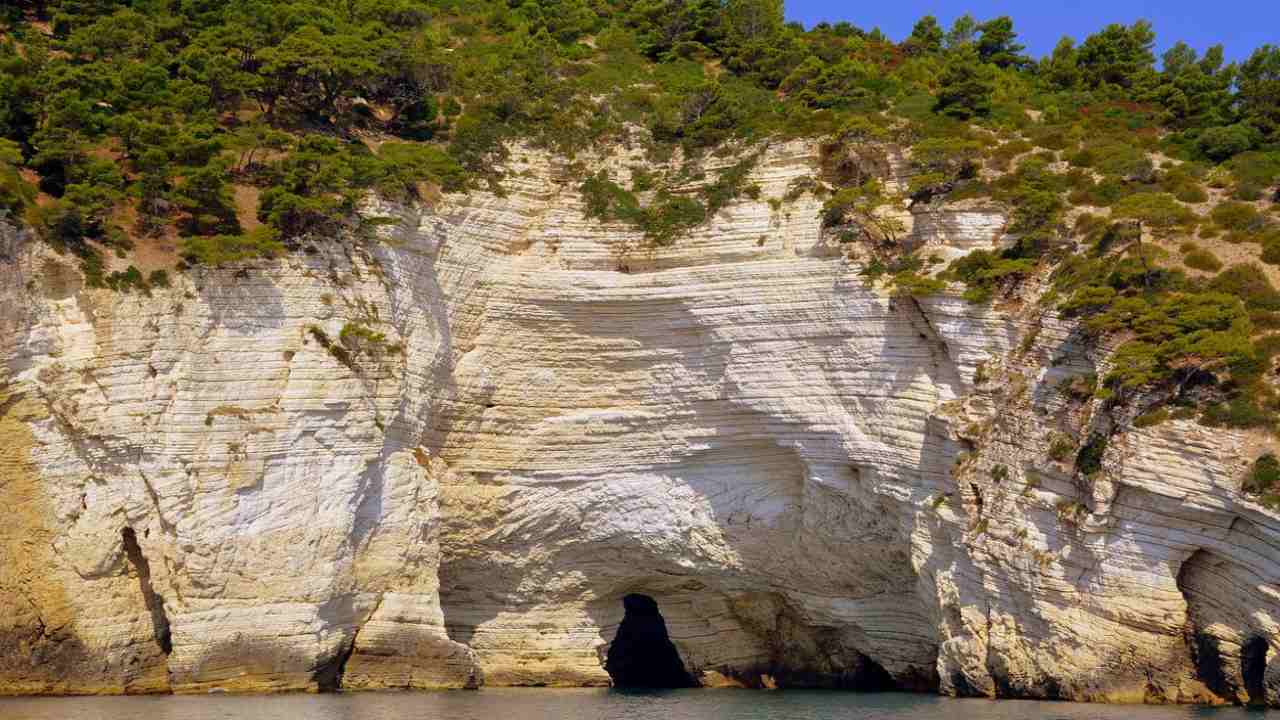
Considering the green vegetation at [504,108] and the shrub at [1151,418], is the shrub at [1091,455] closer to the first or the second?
the shrub at [1151,418]

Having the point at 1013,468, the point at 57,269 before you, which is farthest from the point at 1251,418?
the point at 57,269

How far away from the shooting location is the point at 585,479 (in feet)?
111

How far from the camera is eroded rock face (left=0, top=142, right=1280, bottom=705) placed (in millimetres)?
26531

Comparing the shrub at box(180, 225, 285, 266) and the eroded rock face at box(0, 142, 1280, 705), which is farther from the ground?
the shrub at box(180, 225, 285, 266)

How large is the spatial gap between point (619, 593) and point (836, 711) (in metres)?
9.77

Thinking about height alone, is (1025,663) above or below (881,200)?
below

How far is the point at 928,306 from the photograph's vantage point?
101 feet

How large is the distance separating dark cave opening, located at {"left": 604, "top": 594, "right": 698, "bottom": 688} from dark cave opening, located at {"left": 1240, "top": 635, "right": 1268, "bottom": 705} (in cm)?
1899

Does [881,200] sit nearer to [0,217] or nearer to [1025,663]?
[1025,663]

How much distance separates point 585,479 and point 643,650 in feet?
32.4

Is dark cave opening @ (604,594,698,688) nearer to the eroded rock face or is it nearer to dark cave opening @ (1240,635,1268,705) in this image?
the eroded rock face

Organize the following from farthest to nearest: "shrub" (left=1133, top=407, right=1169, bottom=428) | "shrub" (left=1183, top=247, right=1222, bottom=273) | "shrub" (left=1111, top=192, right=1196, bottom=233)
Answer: "shrub" (left=1111, top=192, right=1196, bottom=233) → "shrub" (left=1183, top=247, right=1222, bottom=273) → "shrub" (left=1133, top=407, right=1169, bottom=428)

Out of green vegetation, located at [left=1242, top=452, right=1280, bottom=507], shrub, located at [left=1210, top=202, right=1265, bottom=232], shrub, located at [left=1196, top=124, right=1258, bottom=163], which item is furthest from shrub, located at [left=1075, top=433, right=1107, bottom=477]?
shrub, located at [left=1196, top=124, right=1258, bottom=163]

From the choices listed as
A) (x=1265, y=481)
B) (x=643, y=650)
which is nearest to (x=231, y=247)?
(x=643, y=650)
